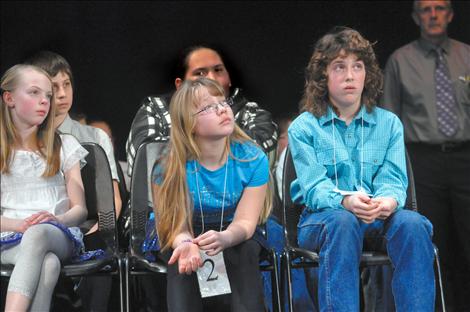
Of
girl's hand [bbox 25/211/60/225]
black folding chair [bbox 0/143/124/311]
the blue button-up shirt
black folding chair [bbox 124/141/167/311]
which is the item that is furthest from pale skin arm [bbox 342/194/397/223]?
girl's hand [bbox 25/211/60/225]

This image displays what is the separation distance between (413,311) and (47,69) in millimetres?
1949

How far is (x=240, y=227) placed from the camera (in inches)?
120

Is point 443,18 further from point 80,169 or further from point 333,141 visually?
point 80,169

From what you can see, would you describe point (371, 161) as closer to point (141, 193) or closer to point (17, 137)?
point (141, 193)

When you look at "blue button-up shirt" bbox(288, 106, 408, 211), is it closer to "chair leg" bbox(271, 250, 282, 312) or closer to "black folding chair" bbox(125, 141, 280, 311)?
"chair leg" bbox(271, 250, 282, 312)

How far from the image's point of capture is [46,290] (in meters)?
3.00

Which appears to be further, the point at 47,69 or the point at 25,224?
the point at 47,69

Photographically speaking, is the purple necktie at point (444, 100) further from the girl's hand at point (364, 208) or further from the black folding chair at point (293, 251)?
the girl's hand at point (364, 208)

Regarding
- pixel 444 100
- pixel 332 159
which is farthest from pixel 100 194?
pixel 444 100

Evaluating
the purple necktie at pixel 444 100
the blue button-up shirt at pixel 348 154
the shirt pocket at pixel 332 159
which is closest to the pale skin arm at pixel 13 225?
the blue button-up shirt at pixel 348 154

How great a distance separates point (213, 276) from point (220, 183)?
1.29ft

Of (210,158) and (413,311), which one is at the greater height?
(210,158)

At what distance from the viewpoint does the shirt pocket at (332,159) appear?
3279mm

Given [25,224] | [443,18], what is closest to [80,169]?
[25,224]
